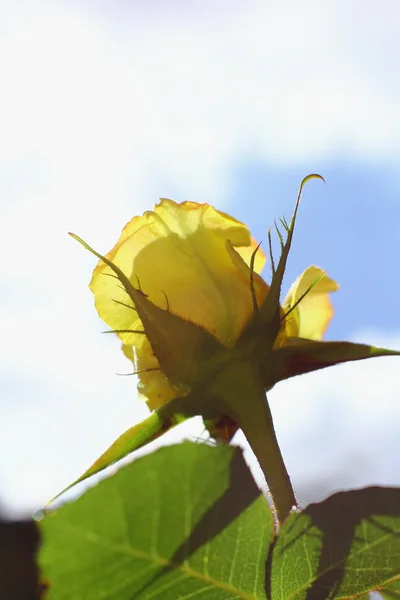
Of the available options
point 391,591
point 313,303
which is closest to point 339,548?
point 391,591

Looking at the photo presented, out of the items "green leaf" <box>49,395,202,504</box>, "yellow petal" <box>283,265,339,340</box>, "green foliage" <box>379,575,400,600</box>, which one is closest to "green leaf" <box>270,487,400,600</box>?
"green foliage" <box>379,575,400,600</box>

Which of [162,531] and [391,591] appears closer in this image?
[162,531]

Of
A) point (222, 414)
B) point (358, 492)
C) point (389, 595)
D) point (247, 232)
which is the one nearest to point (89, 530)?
point (358, 492)

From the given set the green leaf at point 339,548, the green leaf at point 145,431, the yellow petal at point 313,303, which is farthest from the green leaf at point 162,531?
the yellow petal at point 313,303

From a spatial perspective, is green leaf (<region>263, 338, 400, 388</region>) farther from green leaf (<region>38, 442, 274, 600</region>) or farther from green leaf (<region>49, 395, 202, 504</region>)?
green leaf (<region>38, 442, 274, 600</region>)

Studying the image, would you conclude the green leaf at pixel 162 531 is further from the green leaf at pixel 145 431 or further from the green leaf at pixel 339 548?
the green leaf at pixel 145 431

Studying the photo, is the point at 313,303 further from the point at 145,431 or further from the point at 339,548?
the point at 339,548
